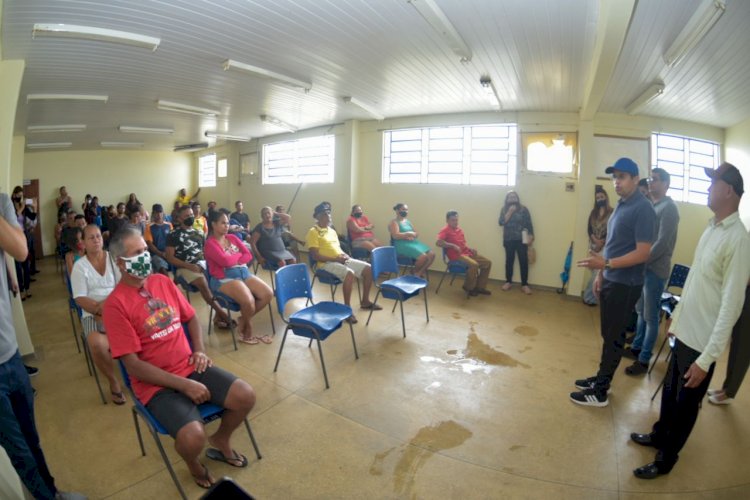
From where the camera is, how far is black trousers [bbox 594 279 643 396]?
231 cm

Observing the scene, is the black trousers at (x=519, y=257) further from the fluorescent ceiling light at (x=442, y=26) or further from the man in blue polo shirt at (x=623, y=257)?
the man in blue polo shirt at (x=623, y=257)

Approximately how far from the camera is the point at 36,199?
928 cm

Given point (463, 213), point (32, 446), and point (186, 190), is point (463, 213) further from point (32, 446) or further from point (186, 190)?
point (186, 190)

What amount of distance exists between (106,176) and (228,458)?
12235 mm

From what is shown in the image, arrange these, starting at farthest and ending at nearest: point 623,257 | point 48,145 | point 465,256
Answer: point 48,145, point 465,256, point 623,257

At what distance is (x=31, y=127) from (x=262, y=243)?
555 cm

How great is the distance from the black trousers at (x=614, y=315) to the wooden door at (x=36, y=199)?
461 inches

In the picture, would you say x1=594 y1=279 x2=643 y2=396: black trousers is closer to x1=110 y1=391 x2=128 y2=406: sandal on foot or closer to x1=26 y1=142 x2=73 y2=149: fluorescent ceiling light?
x1=110 y1=391 x2=128 y2=406: sandal on foot

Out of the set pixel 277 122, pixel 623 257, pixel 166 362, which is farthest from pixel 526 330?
pixel 277 122

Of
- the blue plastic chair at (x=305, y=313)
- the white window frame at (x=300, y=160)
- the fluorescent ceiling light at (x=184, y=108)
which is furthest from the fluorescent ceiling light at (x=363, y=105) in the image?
the blue plastic chair at (x=305, y=313)

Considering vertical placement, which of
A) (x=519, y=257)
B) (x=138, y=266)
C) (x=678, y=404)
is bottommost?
(x=678, y=404)

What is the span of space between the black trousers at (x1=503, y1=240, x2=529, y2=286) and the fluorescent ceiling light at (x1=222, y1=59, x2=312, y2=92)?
3.98 meters

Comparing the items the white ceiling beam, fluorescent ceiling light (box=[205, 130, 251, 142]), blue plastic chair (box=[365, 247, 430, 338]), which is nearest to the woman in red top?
blue plastic chair (box=[365, 247, 430, 338])

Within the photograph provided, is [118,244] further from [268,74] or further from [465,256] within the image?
[465,256]
